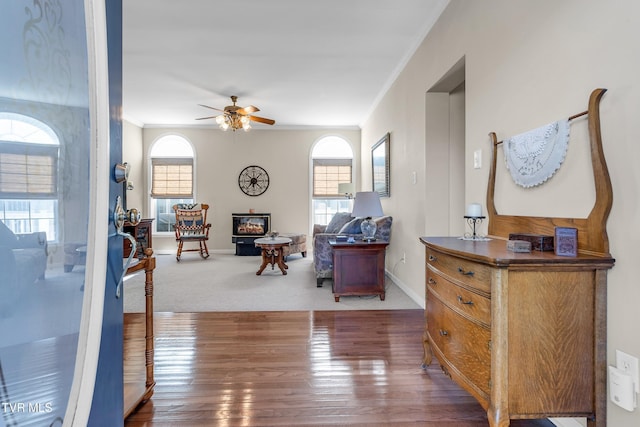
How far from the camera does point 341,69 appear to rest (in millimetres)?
4152

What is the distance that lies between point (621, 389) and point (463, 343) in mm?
534

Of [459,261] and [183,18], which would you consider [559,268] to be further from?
[183,18]

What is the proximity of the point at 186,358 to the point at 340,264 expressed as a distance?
1804 millimetres

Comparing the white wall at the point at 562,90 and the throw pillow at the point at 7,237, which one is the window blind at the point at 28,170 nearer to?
the throw pillow at the point at 7,237

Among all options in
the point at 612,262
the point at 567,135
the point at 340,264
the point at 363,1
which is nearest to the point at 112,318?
the point at 612,262

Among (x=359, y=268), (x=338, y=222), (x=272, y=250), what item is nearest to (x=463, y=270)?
(x=359, y=268)

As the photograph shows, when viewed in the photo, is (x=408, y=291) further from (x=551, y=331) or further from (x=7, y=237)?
(x=7, y=237)

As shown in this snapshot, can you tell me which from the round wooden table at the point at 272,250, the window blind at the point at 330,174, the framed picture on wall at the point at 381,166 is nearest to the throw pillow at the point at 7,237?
the round wooden table at the point at 272,250

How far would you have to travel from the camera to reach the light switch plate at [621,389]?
3.76 ft

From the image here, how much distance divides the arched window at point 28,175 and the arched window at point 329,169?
666cm

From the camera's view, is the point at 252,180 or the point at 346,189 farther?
the point at 252,180

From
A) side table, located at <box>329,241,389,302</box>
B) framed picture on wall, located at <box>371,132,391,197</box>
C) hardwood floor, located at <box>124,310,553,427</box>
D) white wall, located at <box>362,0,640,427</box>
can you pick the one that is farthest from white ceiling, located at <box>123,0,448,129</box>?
hardwood floor, located at <box>124,310,553,427</box>

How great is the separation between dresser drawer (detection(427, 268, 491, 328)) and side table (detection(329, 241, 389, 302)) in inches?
67.3

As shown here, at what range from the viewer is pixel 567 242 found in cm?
127
